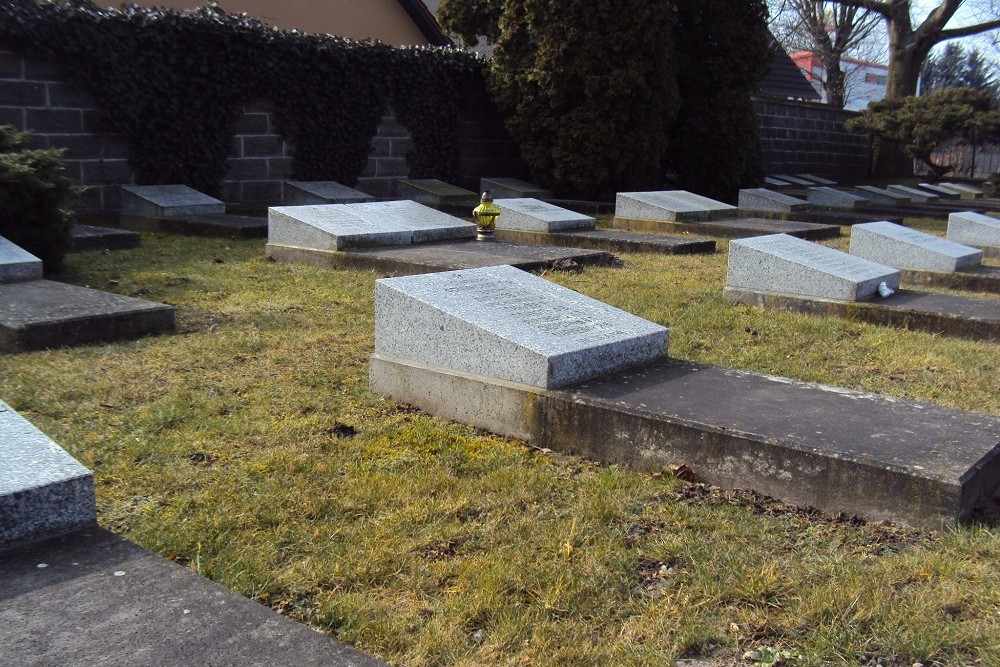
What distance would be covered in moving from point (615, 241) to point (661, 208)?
2547mm

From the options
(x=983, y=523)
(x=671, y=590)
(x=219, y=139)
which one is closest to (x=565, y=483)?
(x=671, y=590)

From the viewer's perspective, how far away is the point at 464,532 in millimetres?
2893

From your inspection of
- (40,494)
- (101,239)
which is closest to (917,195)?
(101,239)

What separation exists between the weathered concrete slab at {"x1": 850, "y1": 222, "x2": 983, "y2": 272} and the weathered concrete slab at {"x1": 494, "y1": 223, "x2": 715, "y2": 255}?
1.57 metres

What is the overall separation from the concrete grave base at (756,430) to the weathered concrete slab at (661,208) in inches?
311

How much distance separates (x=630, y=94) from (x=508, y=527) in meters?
12.2

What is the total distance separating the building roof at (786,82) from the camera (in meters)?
27.9

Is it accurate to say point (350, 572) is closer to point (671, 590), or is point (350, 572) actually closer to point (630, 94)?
point (671, 590)

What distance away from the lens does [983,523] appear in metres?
2.98

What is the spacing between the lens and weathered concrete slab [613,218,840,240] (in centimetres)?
1122

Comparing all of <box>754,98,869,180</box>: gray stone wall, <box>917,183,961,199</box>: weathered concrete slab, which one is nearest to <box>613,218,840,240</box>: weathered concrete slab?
<box>754,98,869,180</box>: gray stone wall

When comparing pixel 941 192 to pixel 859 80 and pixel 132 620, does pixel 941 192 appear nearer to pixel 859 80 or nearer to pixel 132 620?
pixel 132 620

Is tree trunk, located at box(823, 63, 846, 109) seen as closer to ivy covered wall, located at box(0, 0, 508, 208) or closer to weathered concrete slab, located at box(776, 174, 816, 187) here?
weathered concrete slab, located at box(776, 174, 816, 187)

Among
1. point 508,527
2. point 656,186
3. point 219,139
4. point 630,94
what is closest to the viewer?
point 508,527
